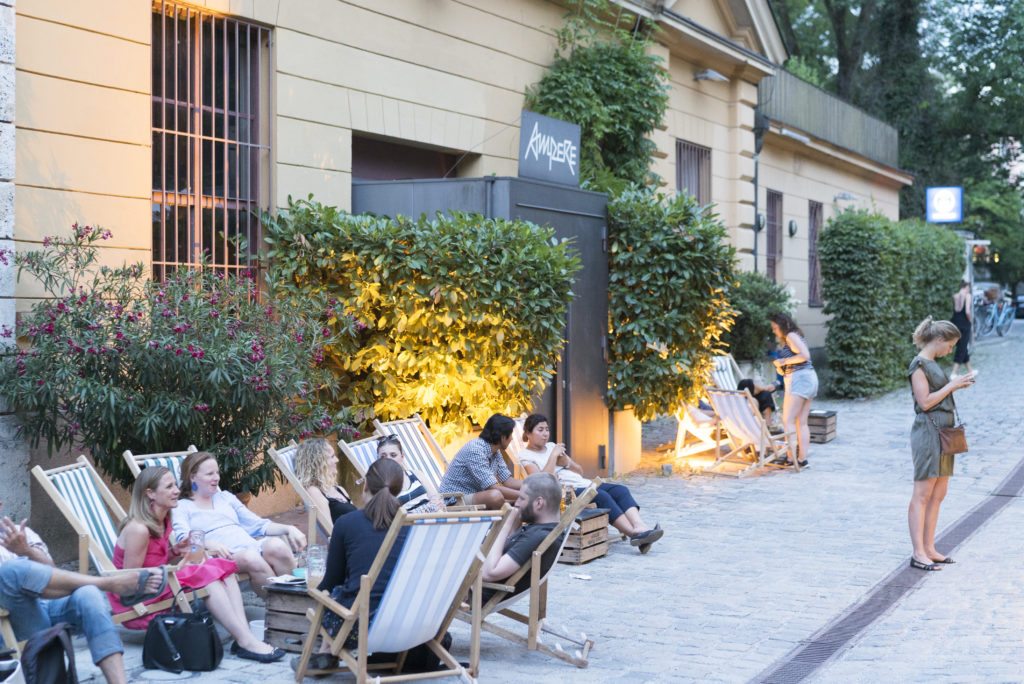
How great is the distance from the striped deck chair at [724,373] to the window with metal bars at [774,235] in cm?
759

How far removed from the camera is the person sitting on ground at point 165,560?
552 cm

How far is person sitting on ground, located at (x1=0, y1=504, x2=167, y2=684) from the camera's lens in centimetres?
472

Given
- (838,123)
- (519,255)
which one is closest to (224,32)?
(519,255)

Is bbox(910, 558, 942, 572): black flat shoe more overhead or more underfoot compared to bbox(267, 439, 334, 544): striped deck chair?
more underfoot

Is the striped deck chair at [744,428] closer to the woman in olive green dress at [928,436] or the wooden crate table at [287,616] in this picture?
the woman in olive green dress at [928,436]

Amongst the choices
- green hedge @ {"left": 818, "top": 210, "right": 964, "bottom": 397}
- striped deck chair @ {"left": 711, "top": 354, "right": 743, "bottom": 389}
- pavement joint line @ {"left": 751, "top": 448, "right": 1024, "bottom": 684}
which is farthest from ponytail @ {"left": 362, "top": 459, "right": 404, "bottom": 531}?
green hedge @ {"left": 818, "top": 210, "right": 964, "bottom": 397}

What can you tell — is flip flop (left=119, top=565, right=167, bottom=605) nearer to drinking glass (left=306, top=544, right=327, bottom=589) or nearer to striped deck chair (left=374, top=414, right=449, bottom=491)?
drinking glass (left=306, top=544, right=327, bottom=589)

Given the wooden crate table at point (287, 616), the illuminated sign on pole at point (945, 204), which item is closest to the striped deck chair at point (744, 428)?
the wooden crate table at point (287, 616)

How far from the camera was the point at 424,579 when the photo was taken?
16.0 ft

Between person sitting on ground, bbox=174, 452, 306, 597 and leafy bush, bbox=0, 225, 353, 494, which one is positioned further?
leafy bush, bbox=0, 225, 353, 494

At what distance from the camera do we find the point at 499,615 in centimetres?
639

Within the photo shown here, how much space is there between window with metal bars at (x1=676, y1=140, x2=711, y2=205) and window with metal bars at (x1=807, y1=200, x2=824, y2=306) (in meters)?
5.93

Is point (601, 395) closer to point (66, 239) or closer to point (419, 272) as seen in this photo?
point (419, 272)

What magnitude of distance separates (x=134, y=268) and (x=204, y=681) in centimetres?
322
